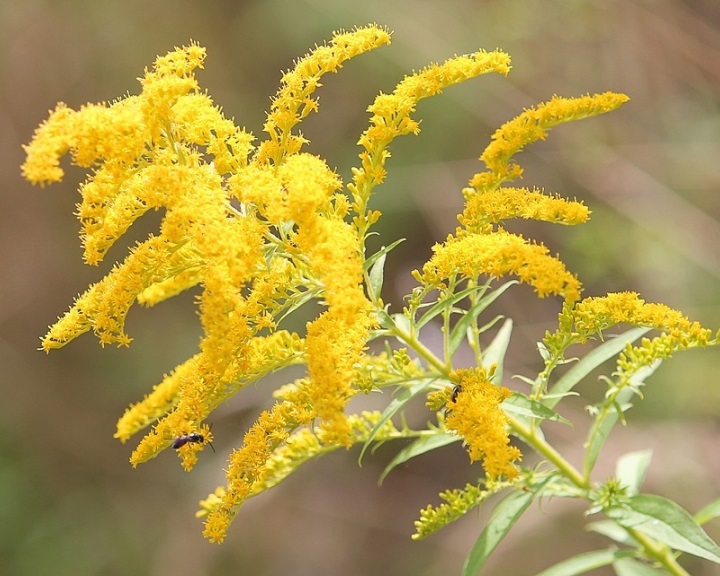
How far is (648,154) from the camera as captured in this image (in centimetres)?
574

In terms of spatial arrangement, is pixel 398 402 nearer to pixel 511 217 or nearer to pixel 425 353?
pixel 425 353

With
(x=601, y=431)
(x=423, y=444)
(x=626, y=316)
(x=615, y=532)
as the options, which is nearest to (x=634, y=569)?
(x=615, y=532)

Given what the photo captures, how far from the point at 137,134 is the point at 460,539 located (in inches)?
183

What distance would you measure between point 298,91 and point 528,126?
73cm

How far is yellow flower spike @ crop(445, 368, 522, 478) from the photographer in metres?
1.93

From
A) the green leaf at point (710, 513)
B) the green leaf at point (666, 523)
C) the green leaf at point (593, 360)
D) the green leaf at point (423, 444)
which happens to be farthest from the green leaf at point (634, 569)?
the green leaf at point (423, 444)

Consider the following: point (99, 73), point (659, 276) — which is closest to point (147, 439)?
point (659, 276)

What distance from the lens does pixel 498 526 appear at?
7.75 ft

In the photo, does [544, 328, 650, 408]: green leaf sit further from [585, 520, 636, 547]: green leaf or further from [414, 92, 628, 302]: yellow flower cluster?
[585, 520, 636, 547]: green leaf

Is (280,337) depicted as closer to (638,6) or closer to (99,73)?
(638,6)

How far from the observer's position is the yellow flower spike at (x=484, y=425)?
6.33 feet

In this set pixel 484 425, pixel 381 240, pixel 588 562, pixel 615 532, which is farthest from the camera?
pixel 381 240

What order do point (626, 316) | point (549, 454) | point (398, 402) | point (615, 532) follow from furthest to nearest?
point (615, 532) < point (549, 454) < point (398, 402) < point (626, 316)

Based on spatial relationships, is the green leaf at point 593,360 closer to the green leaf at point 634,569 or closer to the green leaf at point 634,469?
the green leaf at point 634,469
